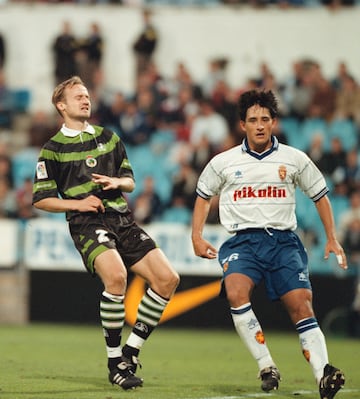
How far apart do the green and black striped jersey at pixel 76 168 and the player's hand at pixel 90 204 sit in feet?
0.45

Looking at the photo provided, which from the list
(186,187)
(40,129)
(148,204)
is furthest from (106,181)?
(40,129)

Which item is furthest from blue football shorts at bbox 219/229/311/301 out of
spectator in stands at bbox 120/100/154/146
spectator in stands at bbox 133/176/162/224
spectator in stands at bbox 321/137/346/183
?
spectator in stands at bbox 120/100/154/146

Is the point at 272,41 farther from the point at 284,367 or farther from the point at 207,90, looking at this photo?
the point at 284,367

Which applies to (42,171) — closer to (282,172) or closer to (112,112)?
(282,172)

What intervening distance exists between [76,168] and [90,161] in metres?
0.12

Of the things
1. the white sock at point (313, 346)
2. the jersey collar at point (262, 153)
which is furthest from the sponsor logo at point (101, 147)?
the white sock at point (313, 346)

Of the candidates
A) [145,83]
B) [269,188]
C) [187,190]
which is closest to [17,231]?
[187,190]

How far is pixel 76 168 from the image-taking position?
773 cm

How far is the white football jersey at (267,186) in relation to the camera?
24.3 feet

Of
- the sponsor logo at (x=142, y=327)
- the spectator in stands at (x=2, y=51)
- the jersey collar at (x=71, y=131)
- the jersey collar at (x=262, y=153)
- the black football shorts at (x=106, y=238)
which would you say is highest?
the spectator in stands at (x=2, y=51)

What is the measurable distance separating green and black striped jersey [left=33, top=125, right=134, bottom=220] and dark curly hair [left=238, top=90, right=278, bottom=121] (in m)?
1.00

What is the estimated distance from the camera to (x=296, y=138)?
1858 centimetres

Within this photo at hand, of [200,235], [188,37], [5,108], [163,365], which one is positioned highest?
[188,37]

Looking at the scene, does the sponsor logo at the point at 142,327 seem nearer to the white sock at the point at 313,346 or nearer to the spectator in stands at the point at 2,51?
the white sock at the point at 313,346
